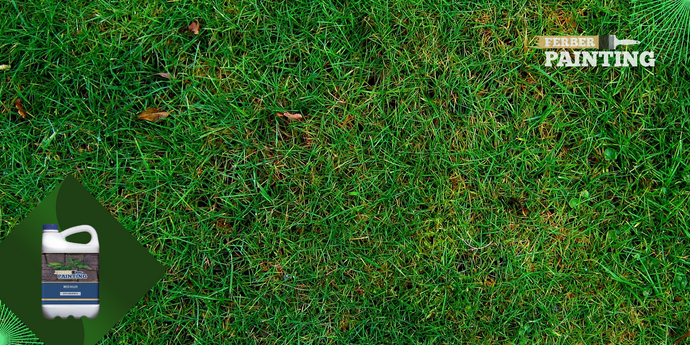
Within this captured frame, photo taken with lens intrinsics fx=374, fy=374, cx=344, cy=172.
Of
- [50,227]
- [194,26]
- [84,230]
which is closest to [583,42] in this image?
[194,26]

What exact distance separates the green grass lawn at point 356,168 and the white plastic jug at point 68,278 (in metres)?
0.21

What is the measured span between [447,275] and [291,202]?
40.1 inches

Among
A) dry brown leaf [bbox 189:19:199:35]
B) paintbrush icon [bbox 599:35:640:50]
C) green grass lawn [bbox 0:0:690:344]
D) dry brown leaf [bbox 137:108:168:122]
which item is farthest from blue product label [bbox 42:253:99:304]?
paintbrush icon [bbox 599:35:640:50]

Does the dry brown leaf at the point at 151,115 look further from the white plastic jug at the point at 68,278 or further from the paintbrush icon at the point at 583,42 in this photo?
the paintbrush icon at the point at 583,42

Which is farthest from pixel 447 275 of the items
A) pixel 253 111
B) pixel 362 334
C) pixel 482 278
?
pixel 253 111

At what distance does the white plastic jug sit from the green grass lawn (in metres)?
0.21

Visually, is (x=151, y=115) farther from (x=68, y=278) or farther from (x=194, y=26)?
(x=68, y=278)

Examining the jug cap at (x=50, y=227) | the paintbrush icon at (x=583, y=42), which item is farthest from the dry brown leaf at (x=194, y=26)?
the paintbrush icon at (x=583, y=42)

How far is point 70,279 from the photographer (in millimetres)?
2195

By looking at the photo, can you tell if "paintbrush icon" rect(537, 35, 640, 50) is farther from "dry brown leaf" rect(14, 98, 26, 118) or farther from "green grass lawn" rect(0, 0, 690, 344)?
"dry brown leaf" rect(14, 98, 26, 118)

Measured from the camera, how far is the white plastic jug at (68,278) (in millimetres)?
2184

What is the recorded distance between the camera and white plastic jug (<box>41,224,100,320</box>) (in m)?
2.18

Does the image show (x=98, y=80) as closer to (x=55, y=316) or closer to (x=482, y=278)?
(x=55, y=316)

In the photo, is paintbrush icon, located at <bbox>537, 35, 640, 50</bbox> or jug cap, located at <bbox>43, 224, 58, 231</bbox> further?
paintbrush icon, located at <bbox>537, 35, 640, 50</bbox>
